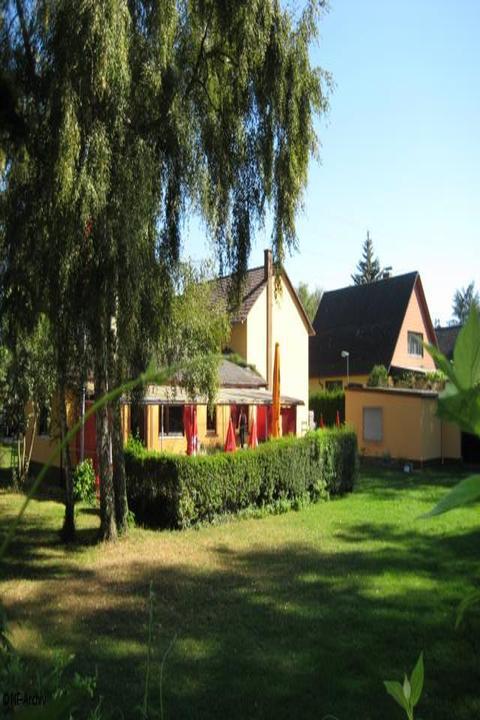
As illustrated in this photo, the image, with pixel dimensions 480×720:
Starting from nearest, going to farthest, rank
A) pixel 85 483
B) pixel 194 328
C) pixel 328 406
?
pixel 194 328 → pixel 85 483 → pixel 328 406

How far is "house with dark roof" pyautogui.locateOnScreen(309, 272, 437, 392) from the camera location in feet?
101

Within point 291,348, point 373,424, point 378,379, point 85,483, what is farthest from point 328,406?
point 85,483

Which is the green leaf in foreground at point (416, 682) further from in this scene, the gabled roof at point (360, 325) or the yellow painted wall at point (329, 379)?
the yellow painted wall at point (329, 379)

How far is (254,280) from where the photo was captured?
2611 cm

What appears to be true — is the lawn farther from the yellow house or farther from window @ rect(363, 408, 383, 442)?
window @ rect(363, 408, 383, 442)

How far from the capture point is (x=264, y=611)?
6.78 meters

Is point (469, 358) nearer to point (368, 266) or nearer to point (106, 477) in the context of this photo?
point (106, 477)

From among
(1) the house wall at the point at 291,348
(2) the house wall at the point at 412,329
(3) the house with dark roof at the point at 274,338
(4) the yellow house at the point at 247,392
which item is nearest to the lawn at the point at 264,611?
(4) the yellow house at the point at 247,392

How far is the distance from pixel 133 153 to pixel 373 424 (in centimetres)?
1511

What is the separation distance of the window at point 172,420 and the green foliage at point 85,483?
4.31 m

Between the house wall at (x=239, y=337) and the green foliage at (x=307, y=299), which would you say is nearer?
the house wall at (x=239, y=337)

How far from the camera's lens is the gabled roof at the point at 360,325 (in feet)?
103

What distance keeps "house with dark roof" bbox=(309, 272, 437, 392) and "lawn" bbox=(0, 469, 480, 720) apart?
19810 mm

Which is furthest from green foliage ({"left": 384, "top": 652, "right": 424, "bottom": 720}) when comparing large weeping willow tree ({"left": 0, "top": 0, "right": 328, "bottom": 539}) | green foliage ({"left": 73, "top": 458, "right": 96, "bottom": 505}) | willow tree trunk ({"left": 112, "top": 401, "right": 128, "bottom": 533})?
green foliage ({"left": 73, "top": 458, "right": 96, "bottom": 505})
